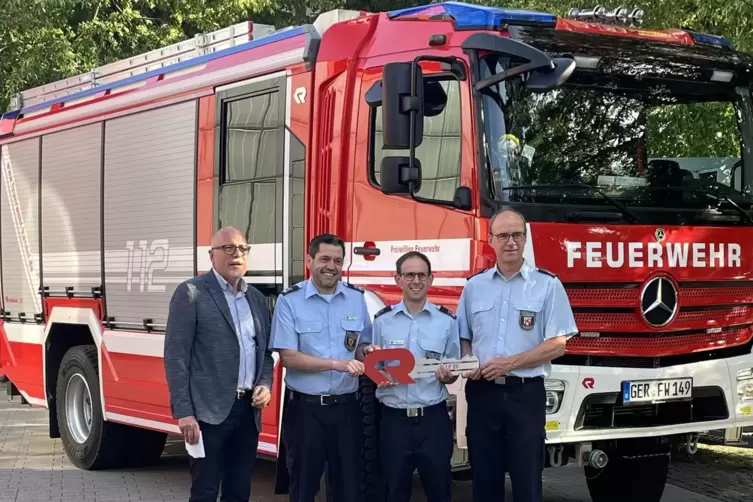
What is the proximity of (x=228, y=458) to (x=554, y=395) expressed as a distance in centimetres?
180

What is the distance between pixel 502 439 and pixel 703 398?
1729mm

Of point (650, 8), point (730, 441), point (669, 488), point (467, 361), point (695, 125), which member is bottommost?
point (669, 488)

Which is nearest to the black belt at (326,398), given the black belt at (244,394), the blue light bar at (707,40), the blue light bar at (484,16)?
the black belt at (244,394)

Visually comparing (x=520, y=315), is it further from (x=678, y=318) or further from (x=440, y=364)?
(x=678, y=318)

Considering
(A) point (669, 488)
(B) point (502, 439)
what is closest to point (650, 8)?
(A) point (669, 488)

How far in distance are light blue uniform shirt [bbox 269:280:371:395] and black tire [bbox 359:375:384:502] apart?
15cm

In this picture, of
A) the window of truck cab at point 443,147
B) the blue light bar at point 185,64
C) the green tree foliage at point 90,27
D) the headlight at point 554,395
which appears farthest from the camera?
the green tree foliage at point 90,27

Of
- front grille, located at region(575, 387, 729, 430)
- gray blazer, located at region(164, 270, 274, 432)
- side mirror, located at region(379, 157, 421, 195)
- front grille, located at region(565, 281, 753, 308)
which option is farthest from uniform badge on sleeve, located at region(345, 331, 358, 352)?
front grille, located at region(575, 387, 729, 430)

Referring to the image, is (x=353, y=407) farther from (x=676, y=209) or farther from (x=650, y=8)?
(x=650, y=8)

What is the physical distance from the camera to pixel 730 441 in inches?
287

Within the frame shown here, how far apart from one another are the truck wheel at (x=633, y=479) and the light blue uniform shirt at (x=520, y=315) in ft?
7.83

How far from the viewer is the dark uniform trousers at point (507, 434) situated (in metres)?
5.86

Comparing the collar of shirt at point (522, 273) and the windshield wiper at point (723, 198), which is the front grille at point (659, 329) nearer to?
the windshield wiper at point (723, 198)

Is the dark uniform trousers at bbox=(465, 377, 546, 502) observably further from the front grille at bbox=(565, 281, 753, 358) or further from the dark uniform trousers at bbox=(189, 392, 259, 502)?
the dark uniform trousers at bbox=(189, 392, 259, 502)
